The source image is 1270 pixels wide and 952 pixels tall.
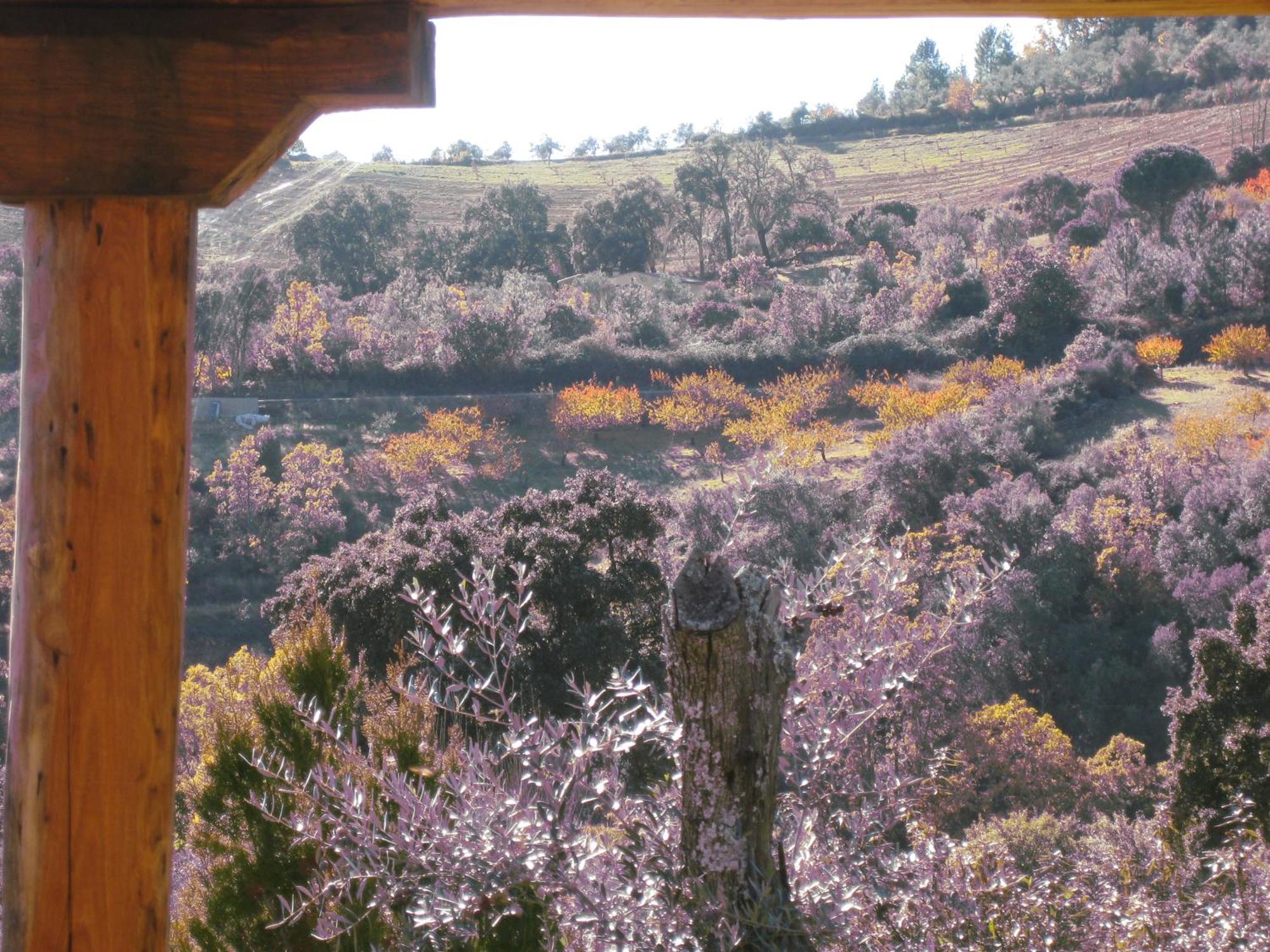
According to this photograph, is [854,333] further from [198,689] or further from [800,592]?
[800,592]

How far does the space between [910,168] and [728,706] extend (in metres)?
32.0

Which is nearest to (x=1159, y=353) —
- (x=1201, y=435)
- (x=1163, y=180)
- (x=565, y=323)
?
(x=1201, y=435)

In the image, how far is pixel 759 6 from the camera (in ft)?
4.24

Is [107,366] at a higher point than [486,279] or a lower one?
lower

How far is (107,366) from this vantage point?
1315mm

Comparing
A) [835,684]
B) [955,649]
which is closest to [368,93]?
[835,684]

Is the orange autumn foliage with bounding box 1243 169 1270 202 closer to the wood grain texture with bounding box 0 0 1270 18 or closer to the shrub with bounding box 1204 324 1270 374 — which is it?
the shrub with bounding box 1204 324 1270 374

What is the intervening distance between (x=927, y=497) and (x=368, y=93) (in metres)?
12.1

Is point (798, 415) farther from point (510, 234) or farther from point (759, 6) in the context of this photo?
point (759, 6)

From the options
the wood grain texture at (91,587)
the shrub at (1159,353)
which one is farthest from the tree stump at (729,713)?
the shrub at (1159,353)

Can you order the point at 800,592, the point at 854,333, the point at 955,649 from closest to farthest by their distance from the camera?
the point at 800,592 < the point at 955,649 < the point at 854,333

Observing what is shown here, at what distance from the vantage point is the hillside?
2666cm

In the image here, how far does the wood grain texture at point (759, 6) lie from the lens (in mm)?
1283

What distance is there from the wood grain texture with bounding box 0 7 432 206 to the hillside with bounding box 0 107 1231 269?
2030 centimetres
